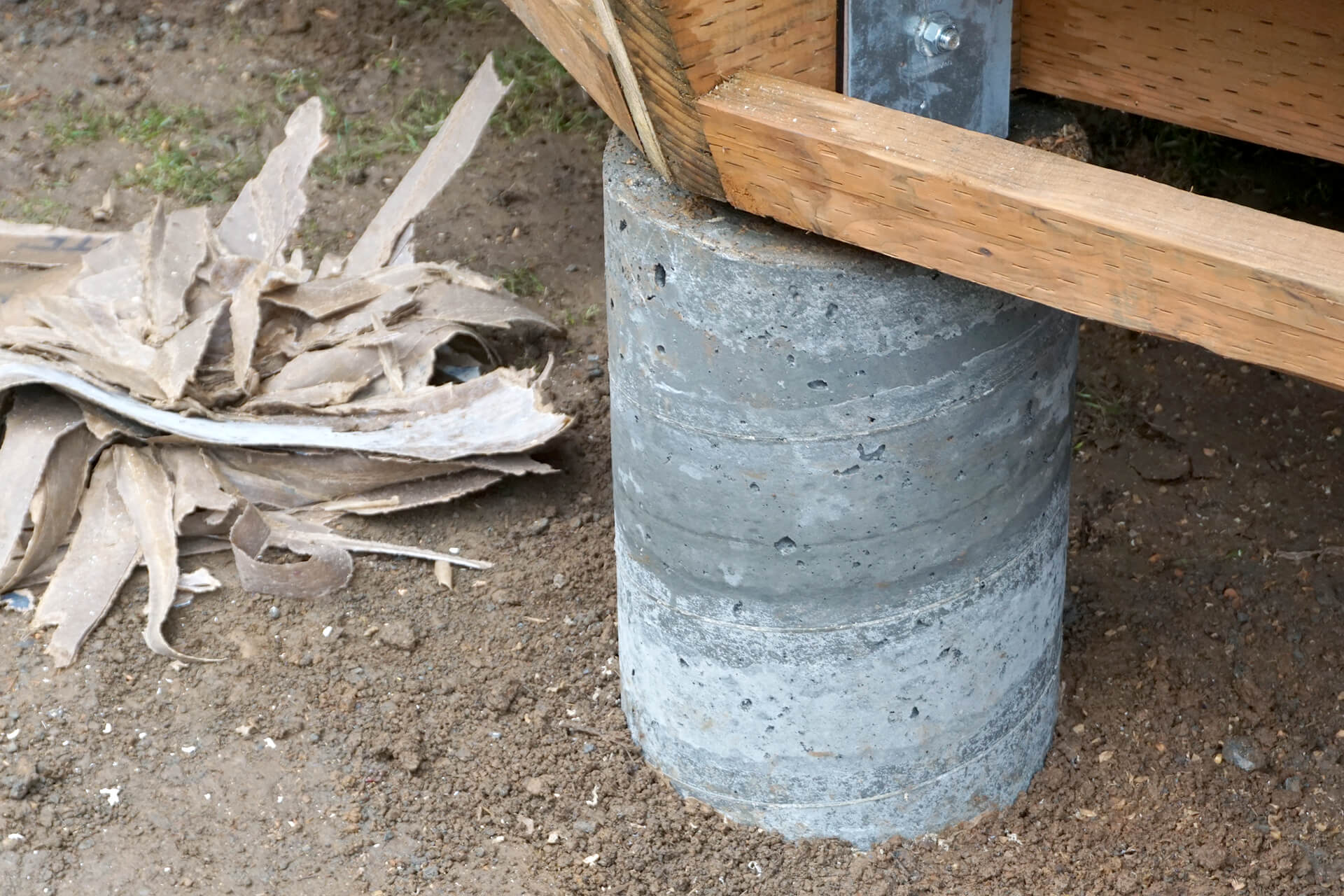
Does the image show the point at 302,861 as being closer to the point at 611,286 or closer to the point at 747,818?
the point at 747,818

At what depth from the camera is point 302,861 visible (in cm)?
296

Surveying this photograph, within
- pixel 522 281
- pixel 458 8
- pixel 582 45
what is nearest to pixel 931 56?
pixel 582 45

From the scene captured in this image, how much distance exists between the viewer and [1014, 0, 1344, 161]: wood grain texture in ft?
8.07

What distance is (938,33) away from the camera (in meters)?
2.20

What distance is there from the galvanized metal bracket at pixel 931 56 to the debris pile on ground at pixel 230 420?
1.69 meters

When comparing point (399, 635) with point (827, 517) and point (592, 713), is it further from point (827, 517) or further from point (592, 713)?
point (827, 517)

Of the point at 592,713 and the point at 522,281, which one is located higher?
the point at 522,281

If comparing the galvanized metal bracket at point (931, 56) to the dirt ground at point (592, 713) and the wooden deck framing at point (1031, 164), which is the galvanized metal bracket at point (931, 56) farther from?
the dirt ground at point (592, 713)

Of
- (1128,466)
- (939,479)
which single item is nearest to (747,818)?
(939,479)

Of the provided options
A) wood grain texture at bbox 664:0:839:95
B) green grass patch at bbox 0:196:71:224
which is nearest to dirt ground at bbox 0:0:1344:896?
wood grain texture at bbox 664:0:839:95

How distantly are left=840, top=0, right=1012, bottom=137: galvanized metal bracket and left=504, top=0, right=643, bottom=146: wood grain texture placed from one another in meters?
0.35

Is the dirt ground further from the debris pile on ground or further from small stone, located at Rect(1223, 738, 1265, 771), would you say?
the debris pile on ground

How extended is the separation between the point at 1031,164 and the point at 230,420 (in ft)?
8.21

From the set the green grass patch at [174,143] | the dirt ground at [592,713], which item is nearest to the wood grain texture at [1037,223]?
the dirt ground at [592,713]
